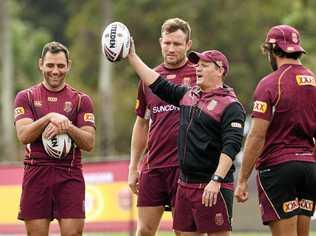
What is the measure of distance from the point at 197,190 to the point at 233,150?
565mm

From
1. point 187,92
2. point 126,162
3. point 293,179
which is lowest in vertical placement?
point 126,162

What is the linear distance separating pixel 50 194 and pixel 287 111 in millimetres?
2571

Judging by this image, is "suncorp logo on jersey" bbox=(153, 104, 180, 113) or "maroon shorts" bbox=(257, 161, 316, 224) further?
"suncorp logo on jersey" bbox=(153, 104, 180, 113)

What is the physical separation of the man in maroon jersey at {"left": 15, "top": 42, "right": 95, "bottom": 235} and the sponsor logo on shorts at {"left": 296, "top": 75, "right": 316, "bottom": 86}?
218cm

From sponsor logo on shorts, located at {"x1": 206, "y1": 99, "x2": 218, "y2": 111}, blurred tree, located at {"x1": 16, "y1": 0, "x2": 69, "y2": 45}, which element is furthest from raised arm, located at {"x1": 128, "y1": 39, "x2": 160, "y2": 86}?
blurred tree, located at {"x1": 16, "y1": 0, "x2": 69, "y2": 45}

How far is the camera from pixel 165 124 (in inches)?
430

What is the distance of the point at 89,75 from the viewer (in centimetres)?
4959

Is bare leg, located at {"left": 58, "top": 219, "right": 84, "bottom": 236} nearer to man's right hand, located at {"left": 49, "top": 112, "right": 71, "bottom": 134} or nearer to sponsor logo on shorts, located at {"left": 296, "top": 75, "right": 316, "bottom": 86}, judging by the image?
man's right hand, located at {"left": 49, "top": 112, "right": 71, "bottom": 134}

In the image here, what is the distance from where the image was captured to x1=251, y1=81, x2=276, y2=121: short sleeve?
381 inches

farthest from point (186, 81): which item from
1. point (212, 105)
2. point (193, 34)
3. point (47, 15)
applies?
point (47, 15)

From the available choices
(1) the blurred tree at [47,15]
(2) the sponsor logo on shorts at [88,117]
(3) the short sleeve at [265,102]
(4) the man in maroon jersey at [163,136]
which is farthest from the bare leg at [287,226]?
(1) the blurred tree at [47,15]

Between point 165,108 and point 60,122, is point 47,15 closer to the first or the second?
point 165,108

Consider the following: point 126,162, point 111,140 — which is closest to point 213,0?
point 111,140

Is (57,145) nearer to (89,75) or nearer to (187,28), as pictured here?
(187,28)
